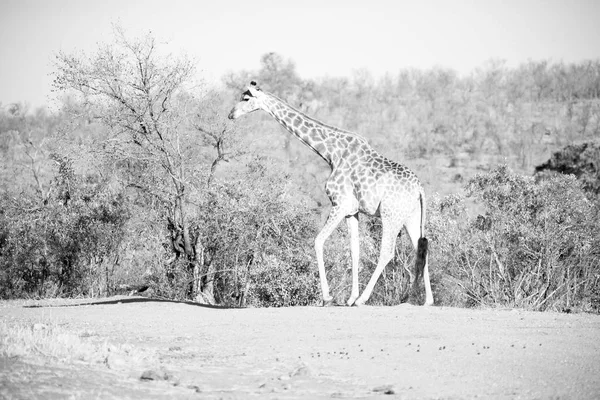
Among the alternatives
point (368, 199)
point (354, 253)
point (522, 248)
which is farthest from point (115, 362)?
point (522, 248)

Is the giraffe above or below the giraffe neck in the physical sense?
below

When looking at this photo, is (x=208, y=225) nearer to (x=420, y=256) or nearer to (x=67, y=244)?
(x=67, y=244)

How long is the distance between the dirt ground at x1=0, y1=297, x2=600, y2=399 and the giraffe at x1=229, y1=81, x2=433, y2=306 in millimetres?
974

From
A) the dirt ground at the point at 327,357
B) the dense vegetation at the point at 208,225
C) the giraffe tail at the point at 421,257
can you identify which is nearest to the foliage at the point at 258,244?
the dense vegetation at the point at 208,225

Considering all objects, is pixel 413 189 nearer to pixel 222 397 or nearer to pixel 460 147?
pixel 222 397

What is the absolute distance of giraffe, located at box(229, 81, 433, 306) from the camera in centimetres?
1354

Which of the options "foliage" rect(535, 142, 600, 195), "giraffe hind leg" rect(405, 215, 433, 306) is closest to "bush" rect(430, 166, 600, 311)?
"giraffe hind leg" rect(405, 215, 433, 306)

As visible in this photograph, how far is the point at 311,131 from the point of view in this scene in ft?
48.7

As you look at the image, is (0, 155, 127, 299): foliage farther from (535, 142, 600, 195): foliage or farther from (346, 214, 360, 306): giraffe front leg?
(535, 142, 600, 195): foliage

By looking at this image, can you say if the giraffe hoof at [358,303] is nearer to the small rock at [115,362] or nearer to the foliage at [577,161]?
the small rock at [115,362]

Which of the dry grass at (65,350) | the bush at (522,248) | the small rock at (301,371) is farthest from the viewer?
the bush at (522,248)

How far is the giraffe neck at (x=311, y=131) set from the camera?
1452 centimetres

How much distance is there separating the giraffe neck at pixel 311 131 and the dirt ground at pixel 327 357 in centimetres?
311

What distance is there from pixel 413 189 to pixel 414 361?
202 inches
